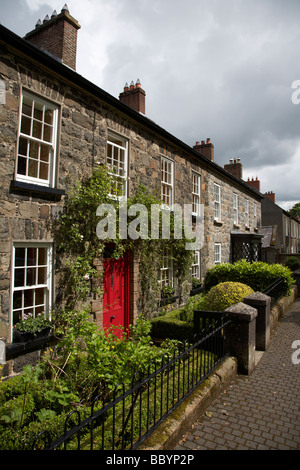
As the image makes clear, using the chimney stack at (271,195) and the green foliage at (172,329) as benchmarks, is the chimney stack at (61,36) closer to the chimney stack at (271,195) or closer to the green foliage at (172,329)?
the green foliage at (172,329)

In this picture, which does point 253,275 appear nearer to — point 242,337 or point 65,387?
point 242,337

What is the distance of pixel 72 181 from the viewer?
21.3 feet

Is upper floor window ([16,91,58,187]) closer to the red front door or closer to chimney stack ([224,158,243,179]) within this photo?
the red front door

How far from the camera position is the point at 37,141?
19.1ft

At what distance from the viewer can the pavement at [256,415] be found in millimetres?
3521

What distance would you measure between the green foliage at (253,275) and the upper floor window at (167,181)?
4.35 meters

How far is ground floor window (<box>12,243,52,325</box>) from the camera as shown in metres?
5.48

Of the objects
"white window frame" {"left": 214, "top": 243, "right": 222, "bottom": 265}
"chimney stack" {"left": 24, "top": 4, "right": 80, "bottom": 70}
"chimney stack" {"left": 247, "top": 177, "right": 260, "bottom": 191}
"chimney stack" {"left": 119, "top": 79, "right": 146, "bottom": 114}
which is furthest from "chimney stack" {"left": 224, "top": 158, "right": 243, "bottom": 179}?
"chimney stack" {"left": 24, "top": 4, "right": 80, "bottom": 70}

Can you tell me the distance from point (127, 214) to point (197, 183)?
6072 mm

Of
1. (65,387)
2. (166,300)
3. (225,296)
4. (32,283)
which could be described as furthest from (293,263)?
(65,387)

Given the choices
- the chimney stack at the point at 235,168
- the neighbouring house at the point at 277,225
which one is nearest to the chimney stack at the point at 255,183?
the neighbouring house at the point at 277,225

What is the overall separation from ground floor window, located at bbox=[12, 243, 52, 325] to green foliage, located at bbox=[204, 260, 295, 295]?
858 centimetres

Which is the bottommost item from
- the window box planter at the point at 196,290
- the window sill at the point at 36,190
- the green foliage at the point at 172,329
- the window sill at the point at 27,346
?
the green foliage at the point at 172,329

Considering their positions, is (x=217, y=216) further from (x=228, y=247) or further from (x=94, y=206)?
(x=94, y=206)
